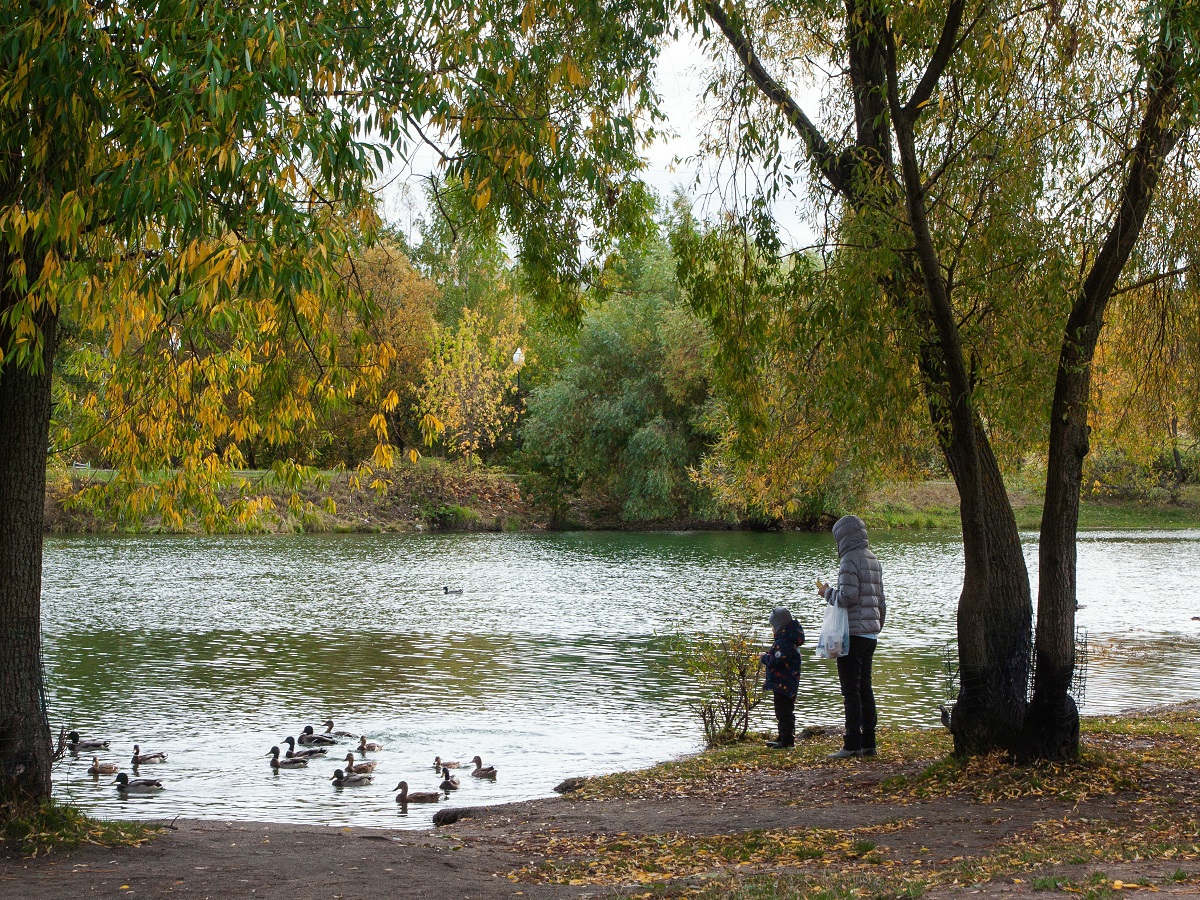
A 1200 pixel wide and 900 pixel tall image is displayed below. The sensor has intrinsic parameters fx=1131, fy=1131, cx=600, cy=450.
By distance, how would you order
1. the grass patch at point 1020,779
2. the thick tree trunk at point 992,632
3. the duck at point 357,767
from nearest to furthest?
the grass patch at point 1020,779
the thick tree trunk at point 992,632
the duck at point 357,767

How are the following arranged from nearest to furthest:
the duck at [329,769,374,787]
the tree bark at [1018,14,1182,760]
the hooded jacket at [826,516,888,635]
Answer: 1. the tree bark at [1018,14,1182,760]
2. the hooded jacket at [826,516,888,635]
3. the duck at [329,769,374,787]

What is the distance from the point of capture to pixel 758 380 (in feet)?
33.3

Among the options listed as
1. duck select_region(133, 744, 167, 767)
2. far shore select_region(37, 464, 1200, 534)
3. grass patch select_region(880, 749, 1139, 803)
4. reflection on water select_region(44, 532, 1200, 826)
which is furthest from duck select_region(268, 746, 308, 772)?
far shore select_region(37, 464, 1200, 534)

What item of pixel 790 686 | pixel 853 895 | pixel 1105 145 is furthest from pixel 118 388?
pixel 1105 145

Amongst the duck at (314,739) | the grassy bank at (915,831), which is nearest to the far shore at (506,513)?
the duck at (314,739)

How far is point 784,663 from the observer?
1086 cm

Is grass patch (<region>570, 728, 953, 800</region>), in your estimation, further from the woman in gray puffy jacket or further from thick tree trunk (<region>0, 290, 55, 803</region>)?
thick tree trunk (<region>0, 290, 55, 803</region>)

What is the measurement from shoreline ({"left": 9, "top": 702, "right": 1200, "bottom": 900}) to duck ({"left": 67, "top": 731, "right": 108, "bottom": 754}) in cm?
428

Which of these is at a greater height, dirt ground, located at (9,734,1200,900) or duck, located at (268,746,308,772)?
dirt ground, located at (9,734,1200,900)

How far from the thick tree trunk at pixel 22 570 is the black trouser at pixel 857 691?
20.9 ft

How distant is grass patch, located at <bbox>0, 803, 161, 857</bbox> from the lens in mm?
6539

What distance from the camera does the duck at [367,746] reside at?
1167 centimetres

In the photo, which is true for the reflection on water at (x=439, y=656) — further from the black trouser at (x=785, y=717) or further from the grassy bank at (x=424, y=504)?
the grassy bank at (x=424, y=504)

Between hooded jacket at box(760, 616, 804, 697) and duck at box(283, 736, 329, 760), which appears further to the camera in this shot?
duck at box(283, 736, 329, 760)
